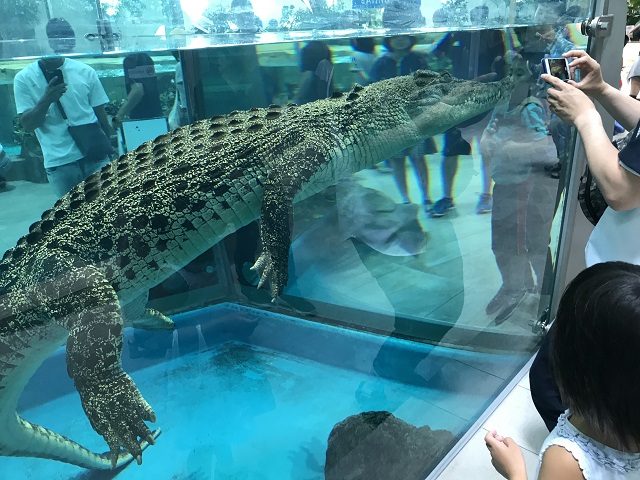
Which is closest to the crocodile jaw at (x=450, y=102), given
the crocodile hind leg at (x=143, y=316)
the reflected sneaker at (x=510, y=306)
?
the reflected sneaker at (x=510, y=306)

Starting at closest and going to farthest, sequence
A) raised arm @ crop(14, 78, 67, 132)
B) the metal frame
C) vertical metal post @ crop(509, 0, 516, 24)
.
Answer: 1. raised arm @ crop(14, 78, 67, 132)
2. the metal frame
3. vertical metal post @ crop(509, 0, 516, 24)

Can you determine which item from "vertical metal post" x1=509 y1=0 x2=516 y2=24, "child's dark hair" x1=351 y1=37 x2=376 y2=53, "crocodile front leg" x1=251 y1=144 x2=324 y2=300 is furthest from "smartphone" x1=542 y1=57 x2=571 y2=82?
"crocodile front leg" x1=251 y1=144 x2=324 y2=300

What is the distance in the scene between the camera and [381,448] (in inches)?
65.0

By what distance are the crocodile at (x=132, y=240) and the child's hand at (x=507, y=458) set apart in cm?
59

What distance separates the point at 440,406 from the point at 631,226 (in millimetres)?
979

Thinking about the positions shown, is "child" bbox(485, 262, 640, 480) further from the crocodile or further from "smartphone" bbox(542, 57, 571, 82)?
"smartphone" bbox(542, 57, 571, 82)

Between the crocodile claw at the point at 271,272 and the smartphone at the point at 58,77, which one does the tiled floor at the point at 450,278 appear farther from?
the smartphone at the point at 58,77

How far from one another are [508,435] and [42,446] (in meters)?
1.57

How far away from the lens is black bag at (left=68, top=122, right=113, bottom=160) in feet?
2.48

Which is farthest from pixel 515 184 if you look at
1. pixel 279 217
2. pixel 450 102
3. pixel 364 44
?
pixel 279 217

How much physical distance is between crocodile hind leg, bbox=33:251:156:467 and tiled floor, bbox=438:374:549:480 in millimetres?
1177

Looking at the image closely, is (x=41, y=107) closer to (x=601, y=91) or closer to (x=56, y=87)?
(x=56, y=87)

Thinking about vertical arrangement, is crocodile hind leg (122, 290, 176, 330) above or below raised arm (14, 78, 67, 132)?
below

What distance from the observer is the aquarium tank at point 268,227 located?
792 millimetres
